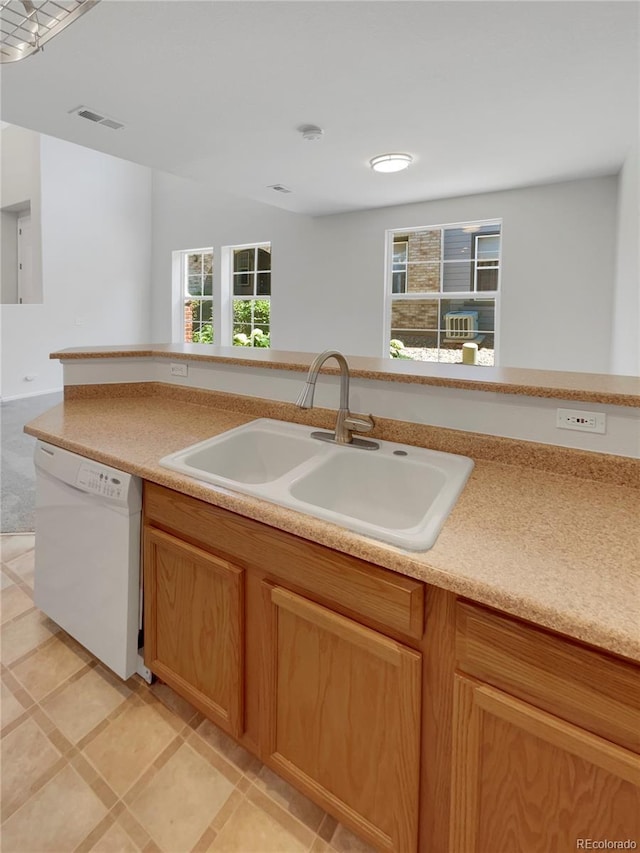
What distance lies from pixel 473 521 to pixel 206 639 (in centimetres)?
79

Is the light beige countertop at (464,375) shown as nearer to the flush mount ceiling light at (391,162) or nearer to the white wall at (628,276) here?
the white wall at (628,276)

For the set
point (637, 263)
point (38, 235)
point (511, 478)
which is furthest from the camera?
point (38, 235)

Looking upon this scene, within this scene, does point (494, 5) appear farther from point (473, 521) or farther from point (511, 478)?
point (473, 521)

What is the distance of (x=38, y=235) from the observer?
6.11m

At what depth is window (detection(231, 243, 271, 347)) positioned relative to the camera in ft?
21.2

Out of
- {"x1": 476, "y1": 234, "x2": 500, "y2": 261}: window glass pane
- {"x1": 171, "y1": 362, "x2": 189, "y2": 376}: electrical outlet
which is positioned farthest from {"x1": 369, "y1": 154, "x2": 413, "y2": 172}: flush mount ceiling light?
{"x1": 171, "y1": 362, "x2": 189, "y2": 376}: electrical outlet

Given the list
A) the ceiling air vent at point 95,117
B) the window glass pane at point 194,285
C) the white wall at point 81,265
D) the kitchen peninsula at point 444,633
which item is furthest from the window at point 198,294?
the kitchen peninsula at point 444,633

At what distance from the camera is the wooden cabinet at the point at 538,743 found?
2.19 ft

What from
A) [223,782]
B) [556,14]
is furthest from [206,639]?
[556,14]

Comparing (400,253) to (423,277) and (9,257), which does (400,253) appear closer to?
(423,277)

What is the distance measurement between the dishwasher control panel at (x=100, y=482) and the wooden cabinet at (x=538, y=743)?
3.24ft

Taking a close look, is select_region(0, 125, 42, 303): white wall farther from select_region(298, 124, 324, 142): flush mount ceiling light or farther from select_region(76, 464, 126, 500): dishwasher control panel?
select_region(76, 464, 126, 500): dishwasher control panel

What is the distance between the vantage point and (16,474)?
11.2 ft

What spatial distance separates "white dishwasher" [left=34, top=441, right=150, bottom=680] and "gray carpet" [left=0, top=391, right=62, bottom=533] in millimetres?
1205
